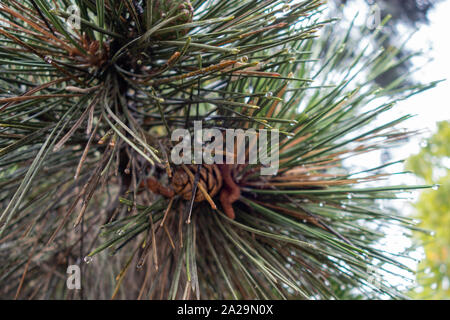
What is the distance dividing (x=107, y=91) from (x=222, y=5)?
16cm

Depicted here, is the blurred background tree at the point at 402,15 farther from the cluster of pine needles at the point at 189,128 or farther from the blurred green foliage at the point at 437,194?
the cluster of pine needles at the point at 189,128

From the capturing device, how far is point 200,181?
426 mm

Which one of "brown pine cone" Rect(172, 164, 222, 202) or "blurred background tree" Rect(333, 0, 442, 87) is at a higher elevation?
"blurred background tree" Rect(333, 0, 442, 87)

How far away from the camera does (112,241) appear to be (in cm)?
35

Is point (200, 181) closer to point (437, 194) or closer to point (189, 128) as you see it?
point (189, 128)

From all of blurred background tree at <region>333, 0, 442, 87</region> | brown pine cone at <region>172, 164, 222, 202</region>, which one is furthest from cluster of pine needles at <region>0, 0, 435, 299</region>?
blurred background tree at <region>333, 0, 442, 87</region>

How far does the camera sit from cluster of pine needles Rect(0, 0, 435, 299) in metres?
0.38

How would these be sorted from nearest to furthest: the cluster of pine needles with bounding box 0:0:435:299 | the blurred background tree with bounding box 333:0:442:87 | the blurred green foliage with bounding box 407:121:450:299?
the cluster of pine needles with bounding box 0:0:435:299 → the blurred green foliage with bounding box 407:121:450:299 → the blurred background tree with bounding box 333:0:442:87

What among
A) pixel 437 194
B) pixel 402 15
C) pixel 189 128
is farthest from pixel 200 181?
pixel 402 15

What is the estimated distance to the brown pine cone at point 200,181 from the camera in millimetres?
420

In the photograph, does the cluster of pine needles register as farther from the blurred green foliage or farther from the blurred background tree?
the blurred background tree

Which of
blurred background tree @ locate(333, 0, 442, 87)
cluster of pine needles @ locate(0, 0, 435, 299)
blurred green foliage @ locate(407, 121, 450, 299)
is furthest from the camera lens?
blurred background tree @ locate(333, 0, 442, 87)

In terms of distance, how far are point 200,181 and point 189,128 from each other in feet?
0.23

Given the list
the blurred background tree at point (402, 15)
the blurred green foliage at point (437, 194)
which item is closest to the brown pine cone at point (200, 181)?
the blurred green foliage at point (437, 194)
